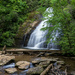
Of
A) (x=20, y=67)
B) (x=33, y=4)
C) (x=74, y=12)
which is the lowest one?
(x=20, y=67)

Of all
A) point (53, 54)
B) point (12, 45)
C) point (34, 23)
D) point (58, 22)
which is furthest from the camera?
point (34, 23)

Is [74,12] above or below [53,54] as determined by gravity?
above

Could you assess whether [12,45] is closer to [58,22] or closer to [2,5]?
[2,5]

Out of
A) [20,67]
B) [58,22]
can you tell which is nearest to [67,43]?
[58,22]

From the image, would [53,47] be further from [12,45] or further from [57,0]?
[57,0]

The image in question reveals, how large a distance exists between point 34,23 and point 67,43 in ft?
35.0

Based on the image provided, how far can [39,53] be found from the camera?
8.34 m

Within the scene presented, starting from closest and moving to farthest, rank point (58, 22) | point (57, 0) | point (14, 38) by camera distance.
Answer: point (57, 0)
point (58, 22)
point (14, 38)

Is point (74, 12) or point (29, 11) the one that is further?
point (29, 11)

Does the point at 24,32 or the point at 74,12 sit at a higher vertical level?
the point at 74,12

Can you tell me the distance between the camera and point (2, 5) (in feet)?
55.6

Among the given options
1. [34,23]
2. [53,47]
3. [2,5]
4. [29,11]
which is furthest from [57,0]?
[29,11]

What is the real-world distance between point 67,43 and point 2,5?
14.1 meters

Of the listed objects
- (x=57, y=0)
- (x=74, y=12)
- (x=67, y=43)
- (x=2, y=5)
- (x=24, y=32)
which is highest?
(x=2, y=5)
